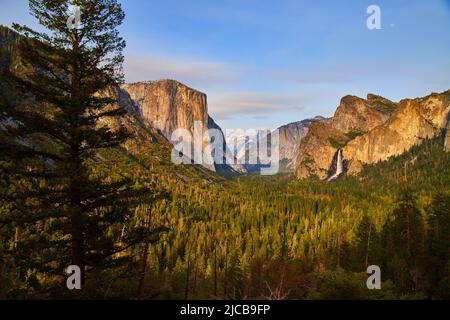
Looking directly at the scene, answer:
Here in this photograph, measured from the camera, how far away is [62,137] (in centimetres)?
1375

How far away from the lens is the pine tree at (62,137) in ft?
42.6

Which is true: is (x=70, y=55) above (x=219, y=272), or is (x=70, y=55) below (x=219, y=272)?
above

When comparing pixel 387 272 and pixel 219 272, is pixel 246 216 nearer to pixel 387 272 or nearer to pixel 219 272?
pixel 219 272

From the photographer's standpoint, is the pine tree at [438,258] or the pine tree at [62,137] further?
the pine tree at [438,258]

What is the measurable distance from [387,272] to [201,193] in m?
127

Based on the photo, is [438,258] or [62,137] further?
[438,258]

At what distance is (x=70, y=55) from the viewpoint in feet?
45.8

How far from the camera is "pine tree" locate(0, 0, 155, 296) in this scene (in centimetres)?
1298

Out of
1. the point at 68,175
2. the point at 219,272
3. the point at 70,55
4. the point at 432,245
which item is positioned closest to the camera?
the point at 68,175

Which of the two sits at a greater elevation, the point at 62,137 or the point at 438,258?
the point at 62,137

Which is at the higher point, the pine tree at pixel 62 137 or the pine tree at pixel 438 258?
the pine tree at pixel 62 137

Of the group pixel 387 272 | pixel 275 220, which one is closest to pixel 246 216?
pixel 275 220
